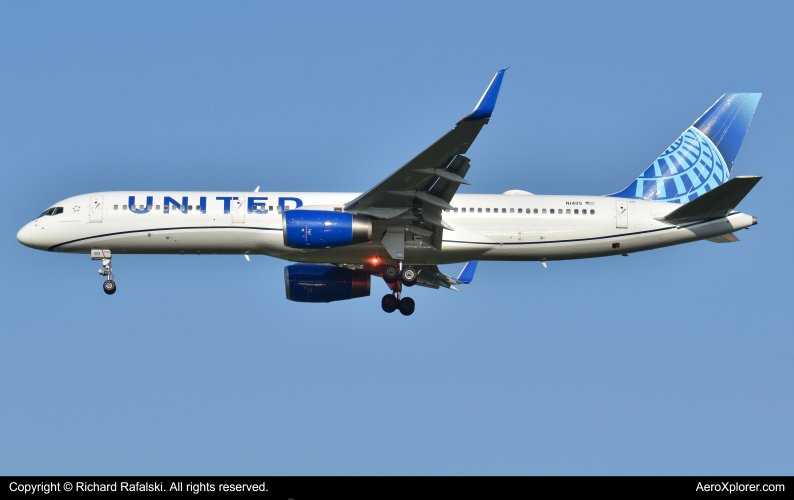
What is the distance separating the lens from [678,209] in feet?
120

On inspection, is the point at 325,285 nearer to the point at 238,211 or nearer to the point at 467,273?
the point at 238,211

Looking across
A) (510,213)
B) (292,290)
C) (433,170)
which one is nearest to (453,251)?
(510,213)

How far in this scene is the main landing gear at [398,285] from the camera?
120ft

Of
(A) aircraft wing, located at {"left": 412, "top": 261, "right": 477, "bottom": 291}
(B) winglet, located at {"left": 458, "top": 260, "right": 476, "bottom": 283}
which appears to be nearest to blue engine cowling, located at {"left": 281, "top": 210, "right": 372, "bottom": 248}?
(A) aircraft wing, located at {"left": 412, "top": 261, "right": 477, "bottom": 291}

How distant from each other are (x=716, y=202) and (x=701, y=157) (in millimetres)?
6216

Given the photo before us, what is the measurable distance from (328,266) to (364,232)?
248 inches

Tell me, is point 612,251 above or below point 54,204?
below

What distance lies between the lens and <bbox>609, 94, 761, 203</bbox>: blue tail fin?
130 feet

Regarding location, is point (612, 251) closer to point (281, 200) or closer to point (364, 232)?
point (364, 232)

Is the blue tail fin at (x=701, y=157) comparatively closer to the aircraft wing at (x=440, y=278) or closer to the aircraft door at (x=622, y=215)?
the aircraft door at (x=622, y=215)

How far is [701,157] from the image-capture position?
135ft

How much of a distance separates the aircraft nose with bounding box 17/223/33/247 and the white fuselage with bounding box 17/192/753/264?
0.04 meters

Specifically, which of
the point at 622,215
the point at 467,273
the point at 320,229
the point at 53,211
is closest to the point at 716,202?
the point at 622,215

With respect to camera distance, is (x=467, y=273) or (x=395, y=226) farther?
(x=467, y=273)
